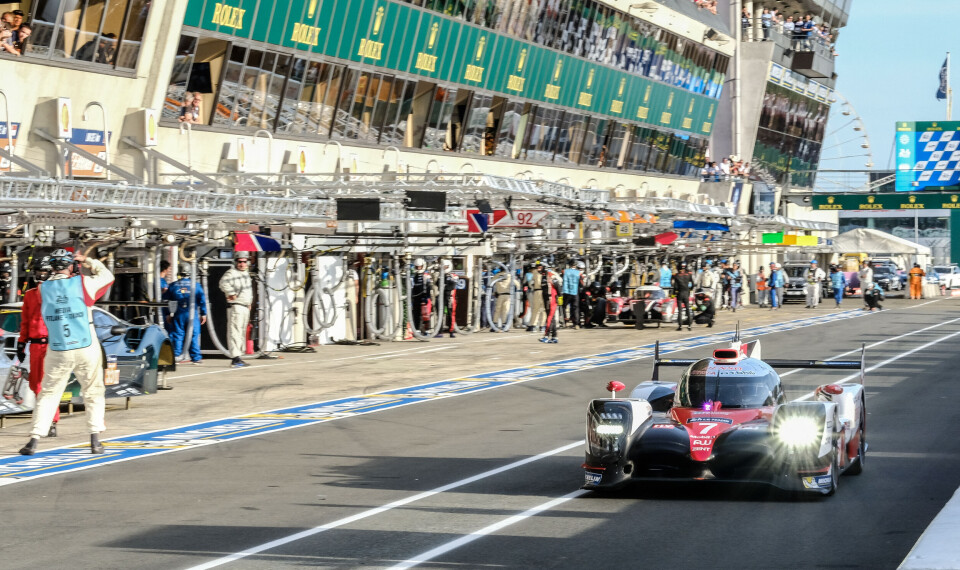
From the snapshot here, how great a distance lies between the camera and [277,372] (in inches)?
939

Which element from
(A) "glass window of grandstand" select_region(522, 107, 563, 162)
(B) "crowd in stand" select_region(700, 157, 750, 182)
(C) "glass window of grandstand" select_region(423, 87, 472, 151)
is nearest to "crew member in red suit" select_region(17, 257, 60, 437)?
(C) "glass window of grandstand" select_region(423, 87, 472, 151)

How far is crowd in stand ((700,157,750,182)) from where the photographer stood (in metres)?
68.6

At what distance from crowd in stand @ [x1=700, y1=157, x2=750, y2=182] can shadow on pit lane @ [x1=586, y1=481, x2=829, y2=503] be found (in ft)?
188

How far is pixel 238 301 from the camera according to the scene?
24.6 m

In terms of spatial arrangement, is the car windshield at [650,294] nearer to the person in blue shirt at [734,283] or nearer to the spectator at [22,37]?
the person in blue shirt at [734,283]

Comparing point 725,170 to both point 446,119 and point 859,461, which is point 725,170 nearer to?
point 446,119

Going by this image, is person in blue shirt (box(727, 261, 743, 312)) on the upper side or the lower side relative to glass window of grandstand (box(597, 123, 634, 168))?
lower

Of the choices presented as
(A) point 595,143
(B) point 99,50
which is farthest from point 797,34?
(B) point 99,50

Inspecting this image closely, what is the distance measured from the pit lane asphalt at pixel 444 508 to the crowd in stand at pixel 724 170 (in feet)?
173

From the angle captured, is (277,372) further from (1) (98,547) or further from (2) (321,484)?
(1) (98,547)

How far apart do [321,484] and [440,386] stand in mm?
9901

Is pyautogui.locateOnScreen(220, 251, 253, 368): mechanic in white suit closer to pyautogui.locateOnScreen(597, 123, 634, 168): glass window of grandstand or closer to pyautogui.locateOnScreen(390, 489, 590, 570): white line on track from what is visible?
pyautogui.locateOnScreen(390, 489, 590, 570): white line on track

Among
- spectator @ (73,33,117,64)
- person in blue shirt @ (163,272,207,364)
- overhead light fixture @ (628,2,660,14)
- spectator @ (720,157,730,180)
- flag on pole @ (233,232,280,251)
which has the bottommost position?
person in blue shirt @ (163,272,207,364)

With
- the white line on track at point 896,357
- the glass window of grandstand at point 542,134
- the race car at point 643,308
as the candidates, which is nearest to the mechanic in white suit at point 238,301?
the white line on track at point 896,357
